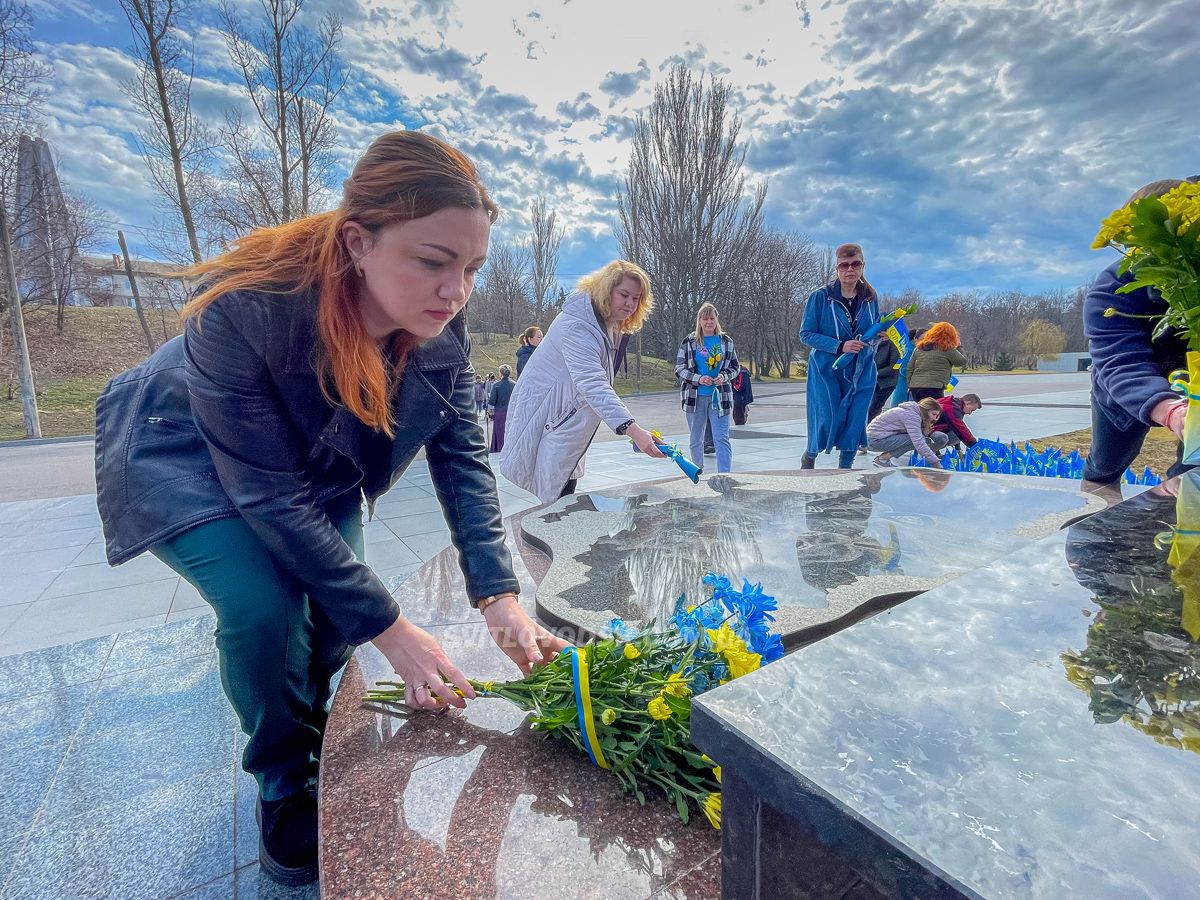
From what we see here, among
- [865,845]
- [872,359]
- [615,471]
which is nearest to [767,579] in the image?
[865,845]

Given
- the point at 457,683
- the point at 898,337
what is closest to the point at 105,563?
the point at 457,683

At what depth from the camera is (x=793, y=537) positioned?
2.31 meters

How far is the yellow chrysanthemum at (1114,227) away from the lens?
1688 mm

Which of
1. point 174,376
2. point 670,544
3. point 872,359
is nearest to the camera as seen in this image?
point 174,376

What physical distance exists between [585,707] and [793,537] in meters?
1.53

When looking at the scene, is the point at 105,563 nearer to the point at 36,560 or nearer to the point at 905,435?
the point at 36,560

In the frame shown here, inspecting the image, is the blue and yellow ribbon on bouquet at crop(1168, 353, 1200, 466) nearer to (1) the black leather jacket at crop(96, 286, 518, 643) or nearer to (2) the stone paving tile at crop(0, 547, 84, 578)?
(1) the black leather jacket at crop(96, 286, 518, 643)

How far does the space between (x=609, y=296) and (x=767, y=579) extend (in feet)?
5.30

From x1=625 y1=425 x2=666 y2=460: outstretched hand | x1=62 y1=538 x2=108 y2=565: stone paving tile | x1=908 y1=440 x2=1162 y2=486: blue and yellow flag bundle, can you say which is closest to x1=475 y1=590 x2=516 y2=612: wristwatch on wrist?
x1=625 y1=425 x2=666 y2=460: outstretched hand

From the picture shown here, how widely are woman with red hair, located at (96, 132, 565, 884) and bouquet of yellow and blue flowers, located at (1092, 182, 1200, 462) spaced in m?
1.75

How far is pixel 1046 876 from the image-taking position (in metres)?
0.45

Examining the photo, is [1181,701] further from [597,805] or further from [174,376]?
[174,376]

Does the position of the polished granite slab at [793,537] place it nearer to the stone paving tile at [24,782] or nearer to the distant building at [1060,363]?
the stone paving tile at [24,782]

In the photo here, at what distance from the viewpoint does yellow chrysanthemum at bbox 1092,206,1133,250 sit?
169 cm
